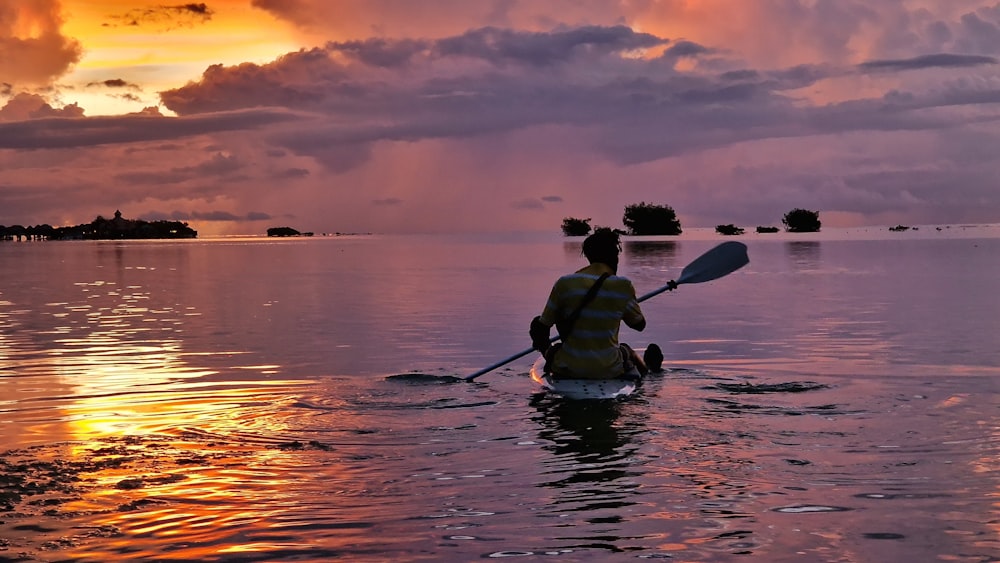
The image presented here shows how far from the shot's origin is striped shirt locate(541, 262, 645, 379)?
1242 cm

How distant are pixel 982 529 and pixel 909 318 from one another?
61.1 ft

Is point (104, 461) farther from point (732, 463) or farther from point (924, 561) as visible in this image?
point (924, 561)

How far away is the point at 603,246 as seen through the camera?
1237 cm

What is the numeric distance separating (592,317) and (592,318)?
0.02m

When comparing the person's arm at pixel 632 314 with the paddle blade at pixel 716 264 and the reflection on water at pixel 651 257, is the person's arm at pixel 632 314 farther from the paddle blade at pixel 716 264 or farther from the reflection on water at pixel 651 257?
the reflection on water at pixel 651 257

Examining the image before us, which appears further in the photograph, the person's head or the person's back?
the person's back

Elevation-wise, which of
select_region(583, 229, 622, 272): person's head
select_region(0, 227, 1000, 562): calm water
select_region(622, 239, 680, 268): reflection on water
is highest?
select_region(583, 229, 622, 272): person's head

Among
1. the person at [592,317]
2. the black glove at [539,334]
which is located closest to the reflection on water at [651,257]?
the person at [592,317]

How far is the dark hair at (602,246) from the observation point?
1230 centimetres

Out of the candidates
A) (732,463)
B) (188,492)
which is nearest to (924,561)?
(732,463)

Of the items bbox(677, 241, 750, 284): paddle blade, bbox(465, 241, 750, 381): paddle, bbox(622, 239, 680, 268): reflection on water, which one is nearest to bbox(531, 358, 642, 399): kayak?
bbox(465, 241, 750, 381): paddle

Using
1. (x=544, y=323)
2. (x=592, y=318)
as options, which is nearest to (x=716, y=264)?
(x=592, y=318)

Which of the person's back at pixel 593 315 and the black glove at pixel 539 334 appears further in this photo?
the black glove at pixel 539 334

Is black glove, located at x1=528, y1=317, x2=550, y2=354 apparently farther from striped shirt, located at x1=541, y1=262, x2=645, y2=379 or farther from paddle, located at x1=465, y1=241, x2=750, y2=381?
paddle, located at x1=465, y1=241, x2=750, y2=381
